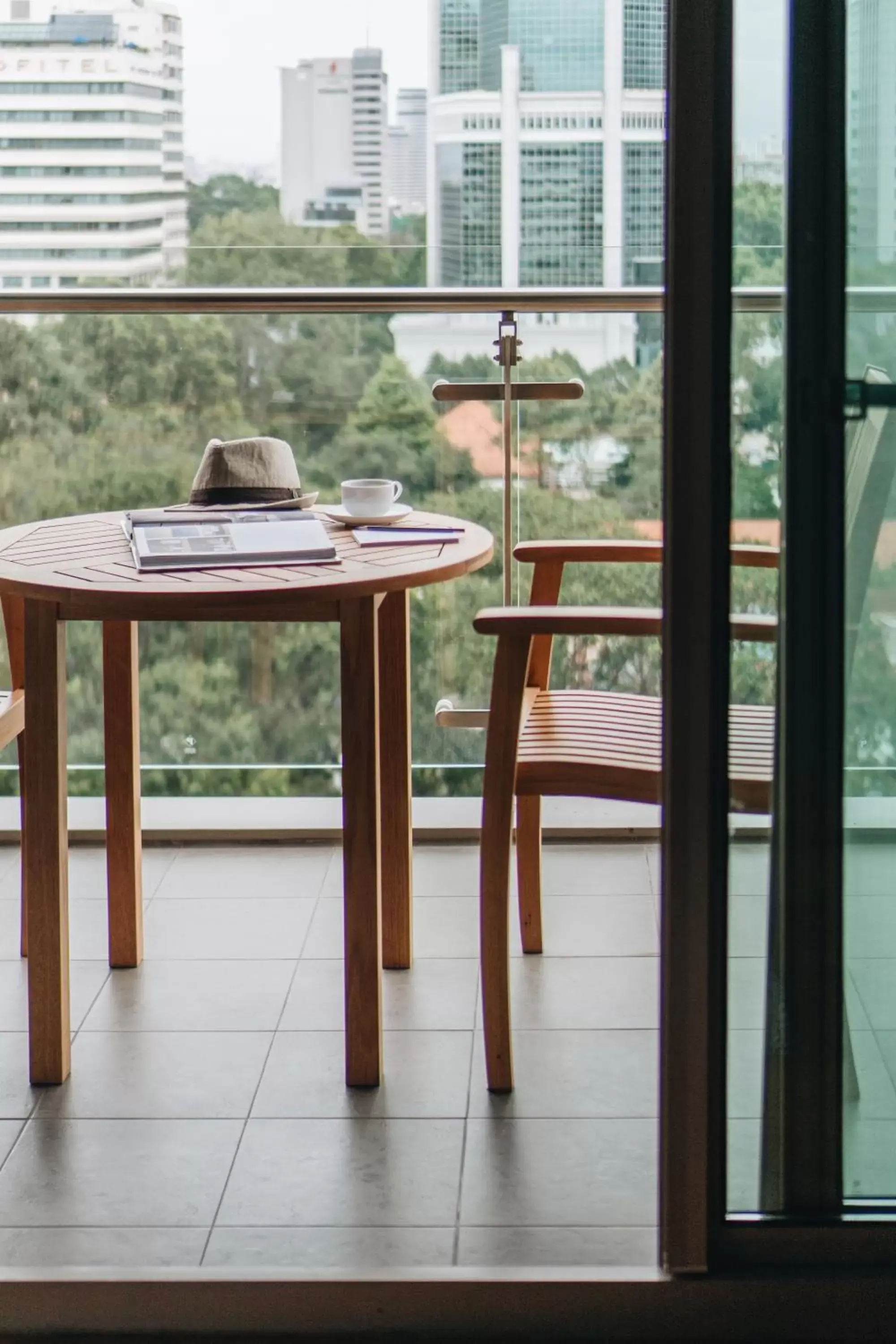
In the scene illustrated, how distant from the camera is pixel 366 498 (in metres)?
2.67

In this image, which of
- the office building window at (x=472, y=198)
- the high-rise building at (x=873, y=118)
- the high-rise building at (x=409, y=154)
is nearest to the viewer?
the high-rise building at (x=873, y=118)

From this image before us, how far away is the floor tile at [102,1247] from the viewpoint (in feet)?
6.04

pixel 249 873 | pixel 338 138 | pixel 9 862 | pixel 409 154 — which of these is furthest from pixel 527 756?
pixel 338 138

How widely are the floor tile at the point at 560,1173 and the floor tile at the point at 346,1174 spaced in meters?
0.03

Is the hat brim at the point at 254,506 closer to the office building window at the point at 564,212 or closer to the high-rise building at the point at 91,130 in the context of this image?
the high-rise building at the point at 91,130

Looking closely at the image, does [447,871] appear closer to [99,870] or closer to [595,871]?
[595,871]

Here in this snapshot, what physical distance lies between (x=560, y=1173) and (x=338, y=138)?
3.36 m

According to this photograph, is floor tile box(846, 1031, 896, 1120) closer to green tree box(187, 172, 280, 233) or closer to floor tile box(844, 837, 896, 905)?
floor tile box(844, 837, 896, 905)

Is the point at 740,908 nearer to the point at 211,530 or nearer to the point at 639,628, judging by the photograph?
the point at 639,628

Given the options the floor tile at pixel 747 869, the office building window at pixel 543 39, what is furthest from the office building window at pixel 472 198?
the floor tile at pixel 747 869

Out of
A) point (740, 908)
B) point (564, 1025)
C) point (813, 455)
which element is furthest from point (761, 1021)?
point (564, 1025)

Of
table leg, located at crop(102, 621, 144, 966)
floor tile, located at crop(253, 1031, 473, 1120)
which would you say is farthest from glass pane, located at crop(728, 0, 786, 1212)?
table leg, located at crop(102, 621, 144, 966)

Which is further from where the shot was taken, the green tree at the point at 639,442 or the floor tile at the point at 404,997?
the green tree at the point at 639,442

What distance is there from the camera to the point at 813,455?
164 cm
